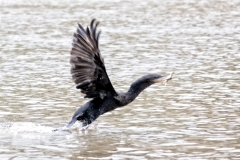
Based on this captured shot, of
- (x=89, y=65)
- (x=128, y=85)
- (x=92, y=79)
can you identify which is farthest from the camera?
(x=128, y=85)

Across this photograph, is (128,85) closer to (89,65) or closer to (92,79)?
(92,79)

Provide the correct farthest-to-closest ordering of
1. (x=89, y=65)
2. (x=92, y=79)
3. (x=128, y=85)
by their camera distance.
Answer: (x=128, y=85), (x=92, y=79), (x=89, y=65)

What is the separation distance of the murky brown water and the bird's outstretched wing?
688 millimetres

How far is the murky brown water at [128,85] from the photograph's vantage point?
31.4 ft

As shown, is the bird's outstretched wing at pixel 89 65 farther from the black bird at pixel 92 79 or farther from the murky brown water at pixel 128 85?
the murky brown water at pixel 128 85

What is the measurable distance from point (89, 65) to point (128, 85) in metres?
4.90

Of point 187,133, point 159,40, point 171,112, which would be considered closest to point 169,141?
point 187,133

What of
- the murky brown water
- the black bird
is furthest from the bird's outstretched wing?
the murky brown water

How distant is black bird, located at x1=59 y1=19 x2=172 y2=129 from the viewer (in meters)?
9.91

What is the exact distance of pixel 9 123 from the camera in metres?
11.1

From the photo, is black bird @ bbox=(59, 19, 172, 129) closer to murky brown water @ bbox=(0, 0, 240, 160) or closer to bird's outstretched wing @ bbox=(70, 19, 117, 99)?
bird's outstretched wing @ bbox=(70, 19, 117, 99)

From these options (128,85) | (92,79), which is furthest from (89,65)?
(128,85)

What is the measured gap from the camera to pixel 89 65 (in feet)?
32.9

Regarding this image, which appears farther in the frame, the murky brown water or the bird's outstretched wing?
the bird's outstretched wing
